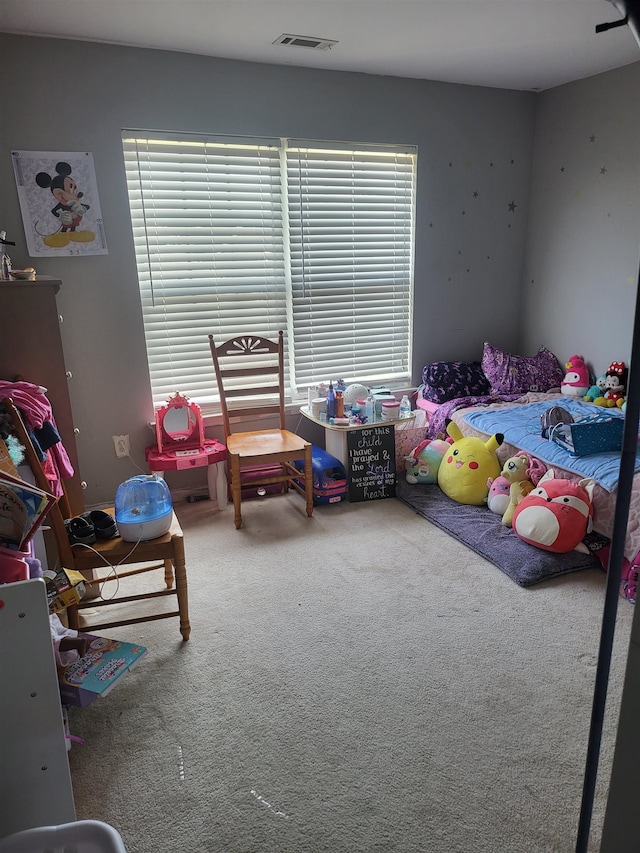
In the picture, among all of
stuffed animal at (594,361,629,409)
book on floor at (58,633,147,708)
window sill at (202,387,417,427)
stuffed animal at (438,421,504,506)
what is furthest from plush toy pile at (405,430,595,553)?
book on floor at (58,633,147,708)

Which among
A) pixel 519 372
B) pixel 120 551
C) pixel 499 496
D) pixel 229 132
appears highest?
pixel 229 132

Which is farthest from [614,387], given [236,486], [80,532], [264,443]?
[80,532]

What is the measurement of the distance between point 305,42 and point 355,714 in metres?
3.01

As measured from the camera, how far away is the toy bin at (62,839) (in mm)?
1164

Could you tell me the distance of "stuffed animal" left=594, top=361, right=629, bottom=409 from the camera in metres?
3.51

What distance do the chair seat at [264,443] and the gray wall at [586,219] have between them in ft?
6.81

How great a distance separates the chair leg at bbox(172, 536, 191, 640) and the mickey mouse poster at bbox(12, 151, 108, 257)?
175 centimetres

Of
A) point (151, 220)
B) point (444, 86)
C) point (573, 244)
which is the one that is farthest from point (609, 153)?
point (151, 220)

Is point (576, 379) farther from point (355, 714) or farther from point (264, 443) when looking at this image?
point (355, 714)

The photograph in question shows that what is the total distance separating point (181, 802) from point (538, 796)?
95 centimetres

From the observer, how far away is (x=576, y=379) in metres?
3.78

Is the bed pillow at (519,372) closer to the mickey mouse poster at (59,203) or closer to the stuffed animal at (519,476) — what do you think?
the stuffed animal at (519,476)

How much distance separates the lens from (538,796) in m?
1.53

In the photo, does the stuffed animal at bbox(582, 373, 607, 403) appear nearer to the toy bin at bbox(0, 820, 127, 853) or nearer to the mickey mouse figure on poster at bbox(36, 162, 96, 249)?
the mickey mouse figure on poster at bbox(36, 162, 96, 249)
